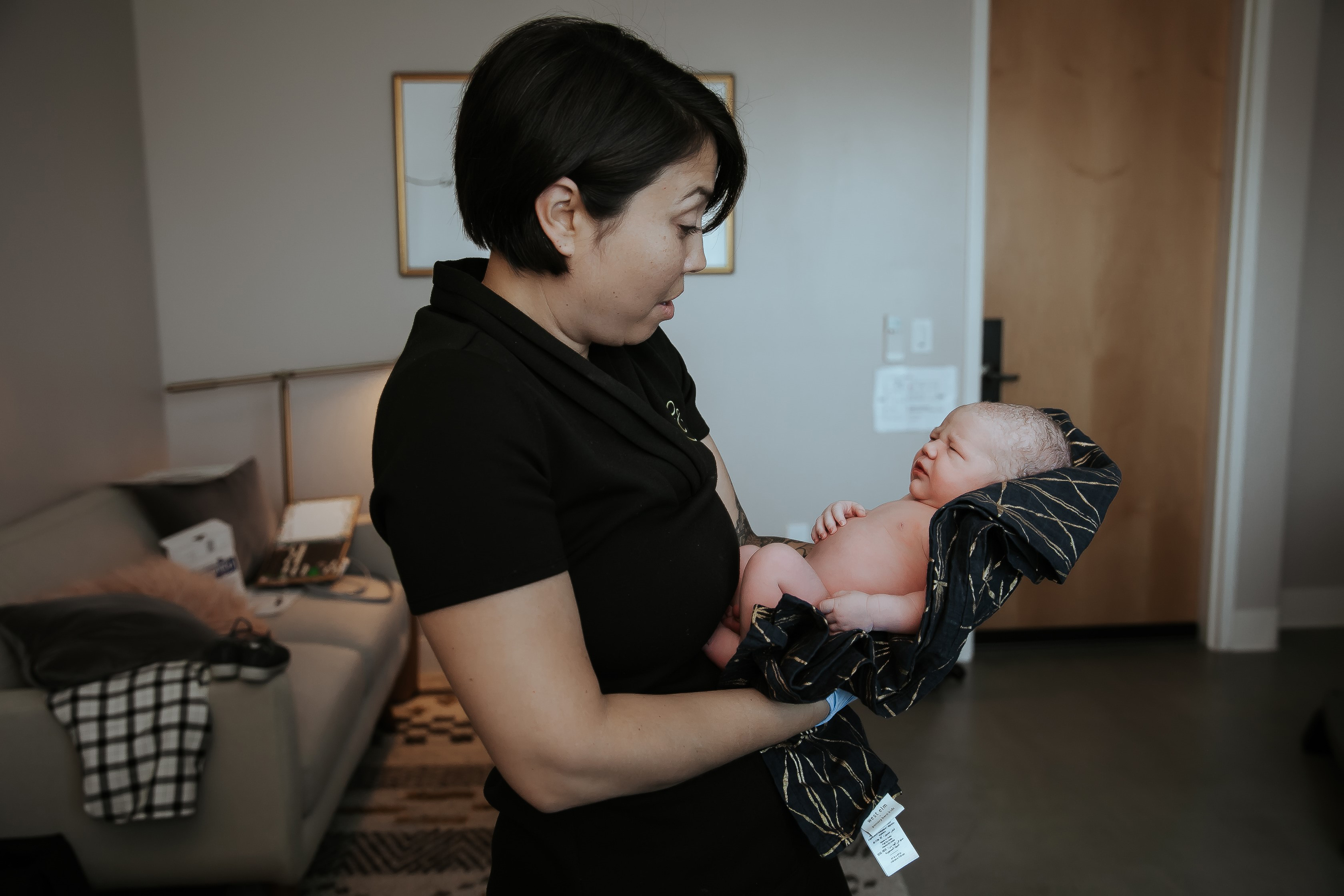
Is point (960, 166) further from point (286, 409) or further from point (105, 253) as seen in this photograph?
point (105, 253)

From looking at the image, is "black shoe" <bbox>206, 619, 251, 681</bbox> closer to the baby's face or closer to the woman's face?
the woman's face

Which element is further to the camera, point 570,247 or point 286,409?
point 286,409

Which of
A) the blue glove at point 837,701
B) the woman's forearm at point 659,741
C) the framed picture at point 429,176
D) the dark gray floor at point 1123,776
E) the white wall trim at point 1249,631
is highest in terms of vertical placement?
A: the framed picture at point 429,176

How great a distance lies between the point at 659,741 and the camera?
2.59 feet

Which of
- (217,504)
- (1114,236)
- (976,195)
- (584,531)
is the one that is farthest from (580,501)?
(1114,236)

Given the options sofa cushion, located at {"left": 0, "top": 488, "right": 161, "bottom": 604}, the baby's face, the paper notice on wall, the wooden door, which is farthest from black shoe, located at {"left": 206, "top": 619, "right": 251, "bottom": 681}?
the wooden door

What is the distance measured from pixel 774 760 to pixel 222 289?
2984 millimetres

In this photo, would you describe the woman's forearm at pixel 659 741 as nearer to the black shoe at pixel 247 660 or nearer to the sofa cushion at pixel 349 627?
the black shoe at pixel 247 660

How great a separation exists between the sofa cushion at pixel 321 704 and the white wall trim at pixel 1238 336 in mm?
3325

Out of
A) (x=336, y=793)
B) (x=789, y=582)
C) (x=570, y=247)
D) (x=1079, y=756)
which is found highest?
(x=570, y=247)

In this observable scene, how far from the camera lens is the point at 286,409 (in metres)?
3.07

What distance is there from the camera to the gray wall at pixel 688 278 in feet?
10.2

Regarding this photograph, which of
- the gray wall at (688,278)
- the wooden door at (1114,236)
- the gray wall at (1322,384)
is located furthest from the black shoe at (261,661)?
the gray wall at (1322,384)

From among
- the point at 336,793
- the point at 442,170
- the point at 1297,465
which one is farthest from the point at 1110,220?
the point at 336,793
